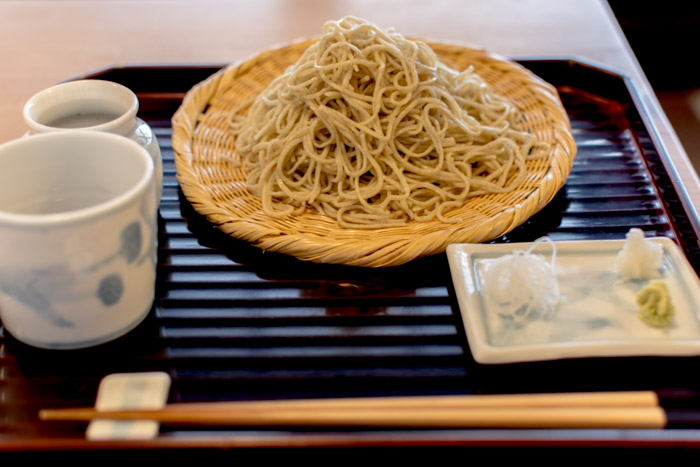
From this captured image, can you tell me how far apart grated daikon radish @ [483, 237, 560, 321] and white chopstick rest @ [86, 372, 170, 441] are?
1.71ft

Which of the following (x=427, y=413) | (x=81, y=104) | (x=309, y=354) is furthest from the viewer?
(x=81, y=104)

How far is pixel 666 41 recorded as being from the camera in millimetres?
2691

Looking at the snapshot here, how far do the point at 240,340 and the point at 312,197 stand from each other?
1.28 ft

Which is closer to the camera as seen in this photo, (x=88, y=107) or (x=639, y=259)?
(x=639, y=259)

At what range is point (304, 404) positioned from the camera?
88 centimetres

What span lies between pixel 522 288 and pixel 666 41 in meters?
2.14

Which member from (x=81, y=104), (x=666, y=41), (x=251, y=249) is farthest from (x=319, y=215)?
(x=666, y=41)

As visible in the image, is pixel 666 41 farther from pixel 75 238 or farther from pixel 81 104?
pixel 75 238

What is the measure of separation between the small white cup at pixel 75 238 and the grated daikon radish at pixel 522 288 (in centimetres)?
55

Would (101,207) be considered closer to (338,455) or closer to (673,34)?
(338,455)

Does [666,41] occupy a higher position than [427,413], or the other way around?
[427,413]

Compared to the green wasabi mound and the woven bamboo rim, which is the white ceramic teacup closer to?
the woven bamboo rim

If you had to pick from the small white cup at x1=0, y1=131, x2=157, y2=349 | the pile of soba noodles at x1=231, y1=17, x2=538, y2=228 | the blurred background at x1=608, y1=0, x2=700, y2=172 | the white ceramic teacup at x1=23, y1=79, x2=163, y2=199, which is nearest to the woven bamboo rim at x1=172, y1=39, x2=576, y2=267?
the pile of soba noodles at x1=231, y1=17, x2=538, y2=228

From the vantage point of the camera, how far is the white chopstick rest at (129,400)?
0.86m
